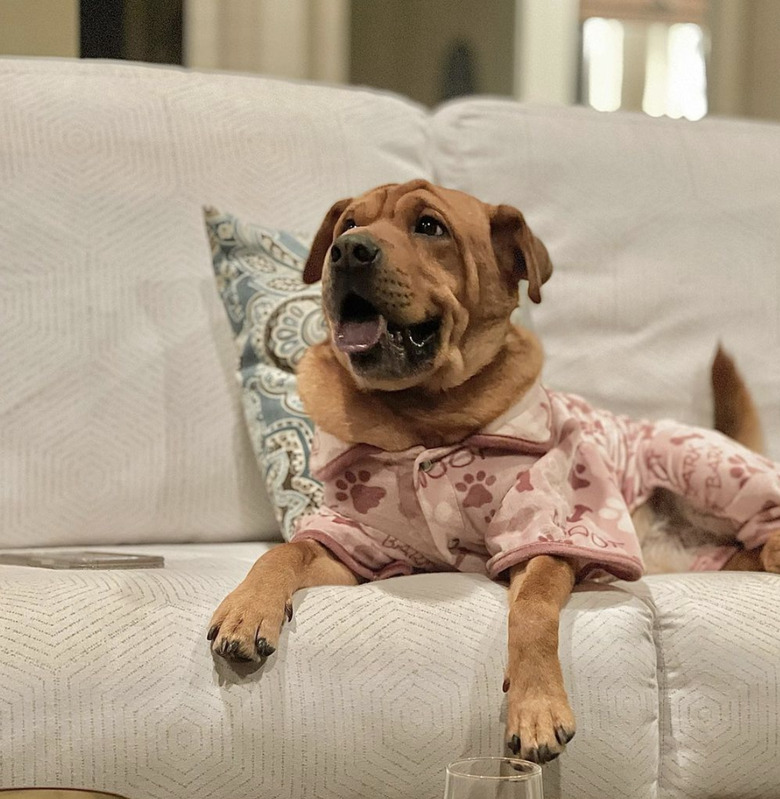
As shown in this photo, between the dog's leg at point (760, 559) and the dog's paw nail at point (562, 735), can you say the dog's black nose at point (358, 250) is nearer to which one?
the dog's paw nail at point (562, 735)

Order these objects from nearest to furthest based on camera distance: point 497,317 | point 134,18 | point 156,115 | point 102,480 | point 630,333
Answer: point 497,317 → point 102,480 → point 156,115 → point 630,333 → point 134,18

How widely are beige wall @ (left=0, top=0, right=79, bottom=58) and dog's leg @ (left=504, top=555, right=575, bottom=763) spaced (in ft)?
5.68

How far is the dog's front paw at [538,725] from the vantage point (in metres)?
0.96

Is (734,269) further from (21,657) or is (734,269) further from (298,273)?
(21,657)

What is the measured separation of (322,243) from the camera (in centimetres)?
137

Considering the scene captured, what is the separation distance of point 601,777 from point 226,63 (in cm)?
195

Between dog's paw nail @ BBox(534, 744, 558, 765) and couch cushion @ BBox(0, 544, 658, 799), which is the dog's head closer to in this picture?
couch cushion @ BBox(0, 544, 658, 799)

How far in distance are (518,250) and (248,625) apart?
0.58m

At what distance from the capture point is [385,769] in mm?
1003

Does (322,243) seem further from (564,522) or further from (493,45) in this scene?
(493,45)

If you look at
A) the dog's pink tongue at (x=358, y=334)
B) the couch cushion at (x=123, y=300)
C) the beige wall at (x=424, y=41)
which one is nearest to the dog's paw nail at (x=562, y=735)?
the dog's pink tongue at (x=358, y=334)

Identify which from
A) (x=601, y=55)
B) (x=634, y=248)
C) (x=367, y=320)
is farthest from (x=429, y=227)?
(x=601, y=55)

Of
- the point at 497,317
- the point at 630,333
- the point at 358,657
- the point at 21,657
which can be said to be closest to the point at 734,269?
the point at 630,333

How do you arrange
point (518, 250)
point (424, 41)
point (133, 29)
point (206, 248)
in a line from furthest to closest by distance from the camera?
point (424, 41) → point (133, 29) → point (206, 248) → point (518, 250)
